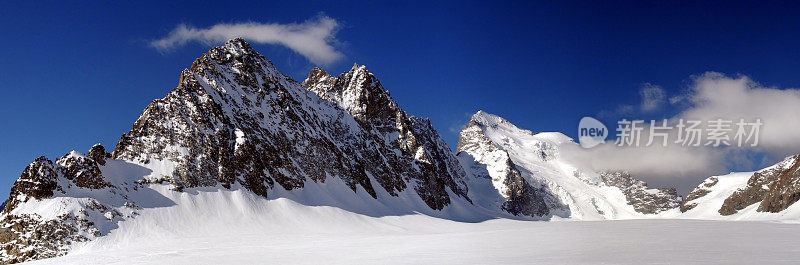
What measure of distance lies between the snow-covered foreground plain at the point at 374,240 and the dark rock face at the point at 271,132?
24.6ft

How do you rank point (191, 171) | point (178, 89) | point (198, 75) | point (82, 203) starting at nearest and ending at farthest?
point (82, 203)
point (191, 171)
point (178, 89)
point (198, 75)

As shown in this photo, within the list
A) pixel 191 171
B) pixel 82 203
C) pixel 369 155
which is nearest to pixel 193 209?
pixel 191 171

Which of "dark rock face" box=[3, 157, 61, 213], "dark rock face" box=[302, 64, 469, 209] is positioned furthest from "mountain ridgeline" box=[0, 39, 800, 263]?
"dark rock face" box=[302, 64, 469, 209]

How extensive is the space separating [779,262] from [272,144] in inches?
3400

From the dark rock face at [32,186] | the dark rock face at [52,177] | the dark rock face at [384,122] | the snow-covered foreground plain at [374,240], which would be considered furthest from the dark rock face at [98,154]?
the dark rock face at [384,122]

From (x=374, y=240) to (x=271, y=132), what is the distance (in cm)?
5642

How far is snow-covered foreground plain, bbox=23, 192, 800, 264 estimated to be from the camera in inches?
1011

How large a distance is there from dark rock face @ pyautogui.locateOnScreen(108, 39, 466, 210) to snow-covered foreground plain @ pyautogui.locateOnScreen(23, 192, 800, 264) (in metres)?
7.51

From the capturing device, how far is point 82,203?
59.4 metres

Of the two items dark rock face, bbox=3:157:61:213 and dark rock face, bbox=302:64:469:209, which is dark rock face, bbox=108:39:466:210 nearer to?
dark rock face, bbox=302:64:469:209

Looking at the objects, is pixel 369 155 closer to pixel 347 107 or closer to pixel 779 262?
A: pixel 347 107

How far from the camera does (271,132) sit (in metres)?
99.5

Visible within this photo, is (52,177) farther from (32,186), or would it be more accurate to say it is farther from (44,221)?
(44,221)

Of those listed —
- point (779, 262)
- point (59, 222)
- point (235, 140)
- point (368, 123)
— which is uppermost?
point (368, 123)
